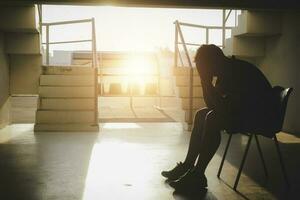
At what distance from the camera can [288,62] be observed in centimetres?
805

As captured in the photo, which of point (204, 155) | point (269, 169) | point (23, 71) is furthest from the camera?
point (23, 71)

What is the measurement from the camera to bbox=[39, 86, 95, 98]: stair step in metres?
8.20

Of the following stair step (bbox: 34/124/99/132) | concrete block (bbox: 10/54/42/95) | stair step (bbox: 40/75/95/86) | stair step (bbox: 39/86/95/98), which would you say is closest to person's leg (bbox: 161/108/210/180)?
stair step (bbox: 34/124/99/132)

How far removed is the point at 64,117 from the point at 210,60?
4.84 m

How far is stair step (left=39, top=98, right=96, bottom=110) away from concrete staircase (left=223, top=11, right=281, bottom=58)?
336 cm

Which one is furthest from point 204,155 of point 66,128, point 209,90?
point 66,128

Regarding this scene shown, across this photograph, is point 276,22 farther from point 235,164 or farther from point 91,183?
point 91,183

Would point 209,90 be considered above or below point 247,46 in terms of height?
below

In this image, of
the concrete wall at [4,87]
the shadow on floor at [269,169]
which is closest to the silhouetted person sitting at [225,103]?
the shadow on floor at [269,169]

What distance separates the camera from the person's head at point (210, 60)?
12.1 feet

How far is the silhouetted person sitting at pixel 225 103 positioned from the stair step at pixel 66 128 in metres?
4.25

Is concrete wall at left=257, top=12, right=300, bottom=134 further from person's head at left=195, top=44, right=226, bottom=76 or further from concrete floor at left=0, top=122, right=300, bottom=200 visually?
person's head at left=195, top=44, right=226, bottom=76

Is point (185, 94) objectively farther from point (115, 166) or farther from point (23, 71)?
point (115, 166)

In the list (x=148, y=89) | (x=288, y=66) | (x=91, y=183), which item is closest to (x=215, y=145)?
(x=91, y=183)
